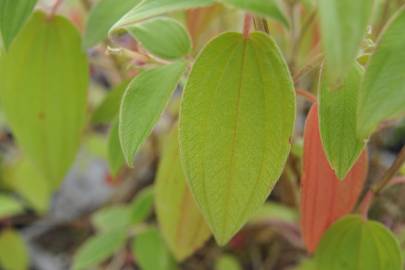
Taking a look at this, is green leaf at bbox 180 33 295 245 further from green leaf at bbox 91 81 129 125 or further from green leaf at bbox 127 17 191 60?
green leaf at bbox 91 81 129 125

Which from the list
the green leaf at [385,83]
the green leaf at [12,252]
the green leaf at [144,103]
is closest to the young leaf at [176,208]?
the green leaf at [144,103]

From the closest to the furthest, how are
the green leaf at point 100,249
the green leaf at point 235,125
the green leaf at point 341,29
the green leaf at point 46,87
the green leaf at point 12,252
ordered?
the green leaf at point 341,29 → the green leaf at point 235,125 → the green leaf at point 46,87 → the green leaf at point 100,249 → the green leaf at point 12,252

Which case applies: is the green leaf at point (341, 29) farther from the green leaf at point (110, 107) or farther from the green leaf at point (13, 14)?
the green leaf at point (110, 107)

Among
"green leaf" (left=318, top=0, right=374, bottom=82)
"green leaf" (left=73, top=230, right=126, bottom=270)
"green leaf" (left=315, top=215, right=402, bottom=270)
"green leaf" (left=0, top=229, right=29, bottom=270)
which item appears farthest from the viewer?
"green leaf" (left=0, top=229, right=29, bottom=270)

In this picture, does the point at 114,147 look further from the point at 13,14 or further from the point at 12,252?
the point at 12,252

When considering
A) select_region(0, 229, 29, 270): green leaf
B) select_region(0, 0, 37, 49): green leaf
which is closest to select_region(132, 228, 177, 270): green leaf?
select_region(0, 229, 29, 270): green leaf

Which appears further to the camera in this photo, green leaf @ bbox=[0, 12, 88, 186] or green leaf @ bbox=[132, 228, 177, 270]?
green leaf @ bbox=[132, 228, 177, 270]

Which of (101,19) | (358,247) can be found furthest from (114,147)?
(358,247)
